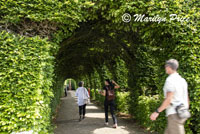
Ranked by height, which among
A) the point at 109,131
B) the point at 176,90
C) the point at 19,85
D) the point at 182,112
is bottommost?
the point at 109,131

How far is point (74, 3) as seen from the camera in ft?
15.9

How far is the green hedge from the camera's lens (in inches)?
149

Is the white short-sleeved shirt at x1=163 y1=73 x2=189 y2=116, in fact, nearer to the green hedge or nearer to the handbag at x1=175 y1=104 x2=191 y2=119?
the handbag at x1=175 y1=104 x2=191 y2=119

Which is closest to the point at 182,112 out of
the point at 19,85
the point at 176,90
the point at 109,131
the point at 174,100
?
the point at 174,100

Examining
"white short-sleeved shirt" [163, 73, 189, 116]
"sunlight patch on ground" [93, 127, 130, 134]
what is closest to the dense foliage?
"sunlight patch on ground" [93, 127, 130, 134]

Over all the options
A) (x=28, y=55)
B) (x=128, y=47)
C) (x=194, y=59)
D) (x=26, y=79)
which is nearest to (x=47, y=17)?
(x=28, y=55)

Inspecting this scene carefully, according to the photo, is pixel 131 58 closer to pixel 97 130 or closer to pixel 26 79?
pixel 97 130

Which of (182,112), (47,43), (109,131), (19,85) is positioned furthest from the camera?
(109,131)

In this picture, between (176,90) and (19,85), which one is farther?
(19,85)

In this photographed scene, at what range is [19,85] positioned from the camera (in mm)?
3926

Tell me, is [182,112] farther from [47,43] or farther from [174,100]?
[47,43]

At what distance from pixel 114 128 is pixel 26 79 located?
433 cm

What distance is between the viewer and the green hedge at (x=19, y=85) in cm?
379

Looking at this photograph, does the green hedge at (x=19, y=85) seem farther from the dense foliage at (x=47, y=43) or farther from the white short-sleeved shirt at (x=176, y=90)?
the white short-sleeved shirt at (x=176, y=90)
